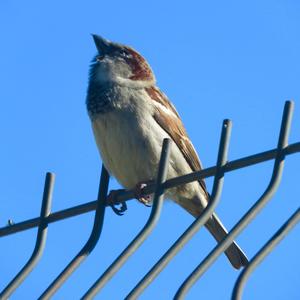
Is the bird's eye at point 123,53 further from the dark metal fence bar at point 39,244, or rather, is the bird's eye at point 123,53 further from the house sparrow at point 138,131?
the dark metal fence bar at point 39,244

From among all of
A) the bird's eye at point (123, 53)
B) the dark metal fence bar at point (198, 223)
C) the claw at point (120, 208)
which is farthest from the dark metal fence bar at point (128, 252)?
the bird's eye at point (123, 53)

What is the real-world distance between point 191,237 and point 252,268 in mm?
280

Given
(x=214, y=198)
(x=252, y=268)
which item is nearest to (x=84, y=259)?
(x=214, y=198)

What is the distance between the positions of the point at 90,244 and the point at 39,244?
0.52ft

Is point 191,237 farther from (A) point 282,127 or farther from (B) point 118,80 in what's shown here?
(B) point 118,80

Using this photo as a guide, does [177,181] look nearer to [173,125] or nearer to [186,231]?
[186,231]

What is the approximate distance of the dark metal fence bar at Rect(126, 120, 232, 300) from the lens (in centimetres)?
198

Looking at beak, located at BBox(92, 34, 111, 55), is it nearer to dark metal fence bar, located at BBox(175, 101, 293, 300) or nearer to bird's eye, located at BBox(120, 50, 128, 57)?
bird's eye, located at BBox(120, 50, 128, 57)

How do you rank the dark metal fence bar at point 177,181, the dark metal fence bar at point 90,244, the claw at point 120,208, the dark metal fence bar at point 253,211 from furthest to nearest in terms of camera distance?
the claw at point 120,208, the dark metal fence bar at point 90,244, the dark metal fence bar at point 177,181, the dark metal fence bar at point 253,211

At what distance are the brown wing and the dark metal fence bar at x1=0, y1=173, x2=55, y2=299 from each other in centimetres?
243

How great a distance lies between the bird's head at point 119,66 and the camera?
5.22 meters

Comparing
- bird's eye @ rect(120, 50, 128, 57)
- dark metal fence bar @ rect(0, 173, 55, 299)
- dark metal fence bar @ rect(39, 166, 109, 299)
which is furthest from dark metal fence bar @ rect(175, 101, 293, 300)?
bird's eye @ rect(120, 50, 128, 57)

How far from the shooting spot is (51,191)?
2.54m

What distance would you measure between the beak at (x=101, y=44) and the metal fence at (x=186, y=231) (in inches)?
127
